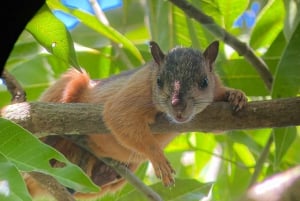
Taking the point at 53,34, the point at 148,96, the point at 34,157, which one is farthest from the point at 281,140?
the point at 34,157

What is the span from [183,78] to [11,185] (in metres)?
1.20

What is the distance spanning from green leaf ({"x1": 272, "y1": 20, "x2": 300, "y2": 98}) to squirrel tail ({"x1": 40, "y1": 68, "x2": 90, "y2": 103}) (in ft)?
3.14

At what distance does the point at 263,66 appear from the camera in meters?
2.32

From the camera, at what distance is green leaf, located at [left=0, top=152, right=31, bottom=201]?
1.24 m

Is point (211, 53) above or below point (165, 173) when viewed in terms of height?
above

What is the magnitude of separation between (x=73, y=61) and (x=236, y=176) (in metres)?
1.26

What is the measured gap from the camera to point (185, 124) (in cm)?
200

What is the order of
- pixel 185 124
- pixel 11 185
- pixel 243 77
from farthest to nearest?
1. pixel 243 77
2. pixel 185 124
3. pixel 11 185

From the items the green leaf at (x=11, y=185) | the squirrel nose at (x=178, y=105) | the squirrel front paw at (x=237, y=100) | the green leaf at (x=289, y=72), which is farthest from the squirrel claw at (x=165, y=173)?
the green leaf at (x=11, y=185)

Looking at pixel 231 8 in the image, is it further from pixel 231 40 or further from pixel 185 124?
pixel 185 124

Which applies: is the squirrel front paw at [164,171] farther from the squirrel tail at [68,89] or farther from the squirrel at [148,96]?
the squirrel tail at [68,89]

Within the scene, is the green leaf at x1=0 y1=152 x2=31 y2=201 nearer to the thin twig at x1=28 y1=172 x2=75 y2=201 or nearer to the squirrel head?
the thin twig at x1=28 y1=172 x2=75 y2=201

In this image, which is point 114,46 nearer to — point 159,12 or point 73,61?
point 159,12

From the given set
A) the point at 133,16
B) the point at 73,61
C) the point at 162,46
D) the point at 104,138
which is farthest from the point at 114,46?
the point at 73,61
